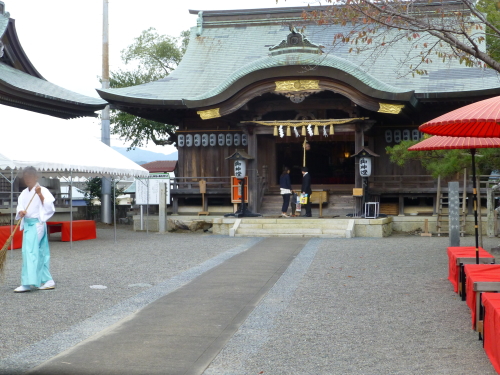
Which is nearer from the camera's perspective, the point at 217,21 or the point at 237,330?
the point at 237,330

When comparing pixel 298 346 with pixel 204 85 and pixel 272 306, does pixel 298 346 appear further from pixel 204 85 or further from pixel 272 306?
pixel 204 85

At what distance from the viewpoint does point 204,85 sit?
22.8 m

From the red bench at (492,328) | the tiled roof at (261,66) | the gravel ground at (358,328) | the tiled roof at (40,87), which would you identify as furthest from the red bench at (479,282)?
the tiled roof at (40,87)

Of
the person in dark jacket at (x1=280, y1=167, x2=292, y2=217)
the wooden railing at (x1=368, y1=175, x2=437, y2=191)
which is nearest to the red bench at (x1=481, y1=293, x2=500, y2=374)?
the person in dark jacket at (x1=280, y1=167, x2=292, y2=217)

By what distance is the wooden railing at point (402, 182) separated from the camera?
1941 cm

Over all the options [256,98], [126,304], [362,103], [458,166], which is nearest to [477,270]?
[126,304]

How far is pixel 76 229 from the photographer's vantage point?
16.7m

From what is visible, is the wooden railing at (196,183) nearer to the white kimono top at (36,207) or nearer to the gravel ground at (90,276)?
the gravel ground at (90,276)

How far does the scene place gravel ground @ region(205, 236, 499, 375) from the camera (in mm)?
5020

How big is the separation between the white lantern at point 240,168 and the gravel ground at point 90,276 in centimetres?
239

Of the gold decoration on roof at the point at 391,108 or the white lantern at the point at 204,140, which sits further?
the white lantern at the point at 204,140

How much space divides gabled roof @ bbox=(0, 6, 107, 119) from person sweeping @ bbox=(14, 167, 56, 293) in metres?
11.2

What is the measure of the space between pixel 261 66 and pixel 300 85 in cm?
134

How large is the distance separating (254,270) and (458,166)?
17.6 ft
